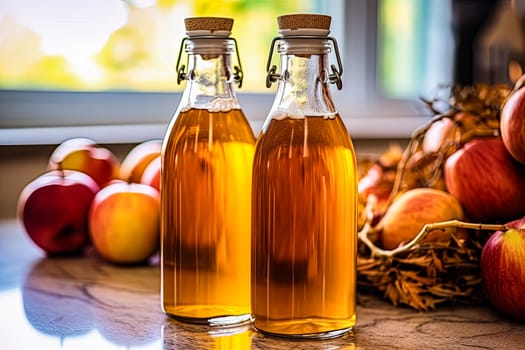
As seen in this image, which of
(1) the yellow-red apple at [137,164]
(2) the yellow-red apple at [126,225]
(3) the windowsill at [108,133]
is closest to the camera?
(2) the yellow-red apple at [126,225]

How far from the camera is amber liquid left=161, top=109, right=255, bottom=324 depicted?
0.72m

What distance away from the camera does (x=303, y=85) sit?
69 centimetres

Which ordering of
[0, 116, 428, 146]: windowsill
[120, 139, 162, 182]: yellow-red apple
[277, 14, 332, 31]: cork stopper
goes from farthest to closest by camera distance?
[0, 116, 428, 146]: windowsill < [120, 139, 162, 182]: yellow-red apple < [277, 14, 332, 31]: cork stopper

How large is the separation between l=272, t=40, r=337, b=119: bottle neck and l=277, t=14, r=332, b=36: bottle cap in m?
0.02

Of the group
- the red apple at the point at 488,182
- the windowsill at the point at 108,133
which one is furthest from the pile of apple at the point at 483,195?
the windowsill at the point at 108,133

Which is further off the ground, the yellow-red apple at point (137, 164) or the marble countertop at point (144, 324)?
the yellow-red apple at point (137, 164)

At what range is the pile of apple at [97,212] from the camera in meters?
1.03

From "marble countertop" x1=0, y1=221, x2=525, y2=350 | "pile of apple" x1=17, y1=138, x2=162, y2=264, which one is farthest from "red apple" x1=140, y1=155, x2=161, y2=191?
"marble countertop" x1=0, y1=221, x2=525, y2=350

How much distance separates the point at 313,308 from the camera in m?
0.68

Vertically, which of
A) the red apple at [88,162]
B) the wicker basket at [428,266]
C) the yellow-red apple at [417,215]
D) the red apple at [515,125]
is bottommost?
the wicker basket at [428,266]

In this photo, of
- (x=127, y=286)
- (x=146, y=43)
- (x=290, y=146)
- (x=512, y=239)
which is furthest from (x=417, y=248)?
(x=146, y=43)

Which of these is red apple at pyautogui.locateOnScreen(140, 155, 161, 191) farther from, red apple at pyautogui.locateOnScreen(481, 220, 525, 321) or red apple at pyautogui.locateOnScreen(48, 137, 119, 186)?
red apple at pyautogui.locateOnScreen(481, 220, 525, 321)

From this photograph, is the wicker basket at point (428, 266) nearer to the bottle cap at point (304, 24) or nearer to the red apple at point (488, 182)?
the red apple at point (488, 182)

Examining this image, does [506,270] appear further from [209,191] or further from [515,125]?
[209,191]
